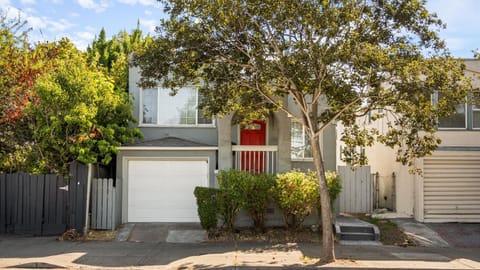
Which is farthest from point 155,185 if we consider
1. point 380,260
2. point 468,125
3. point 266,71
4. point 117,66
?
point 468,125

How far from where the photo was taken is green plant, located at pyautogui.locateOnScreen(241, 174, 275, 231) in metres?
13.6

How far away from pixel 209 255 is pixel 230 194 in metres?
2.54

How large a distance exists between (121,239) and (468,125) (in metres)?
11.9

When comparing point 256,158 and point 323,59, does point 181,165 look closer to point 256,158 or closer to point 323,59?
point 256,158

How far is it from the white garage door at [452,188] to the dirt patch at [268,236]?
4730 millimetres

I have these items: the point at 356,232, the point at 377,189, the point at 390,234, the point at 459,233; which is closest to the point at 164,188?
the point at 356,232

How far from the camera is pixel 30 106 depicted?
44.5ft

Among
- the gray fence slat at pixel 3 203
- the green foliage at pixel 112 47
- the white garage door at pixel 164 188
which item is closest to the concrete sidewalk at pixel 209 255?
the gray fence slat at pixel 3 203

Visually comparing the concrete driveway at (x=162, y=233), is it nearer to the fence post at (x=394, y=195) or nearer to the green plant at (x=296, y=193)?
the green plant at (x=296, y=193)

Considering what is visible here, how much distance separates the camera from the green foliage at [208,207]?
1383 centimetres

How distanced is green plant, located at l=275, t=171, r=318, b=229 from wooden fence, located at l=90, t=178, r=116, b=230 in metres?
4.93

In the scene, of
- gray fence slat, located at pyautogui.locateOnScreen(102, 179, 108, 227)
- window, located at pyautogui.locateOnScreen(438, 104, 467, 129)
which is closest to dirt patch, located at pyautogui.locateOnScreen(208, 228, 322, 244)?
gray fence slat, located at pyautogui.locateOnScreen(102, 179, 108, 227)

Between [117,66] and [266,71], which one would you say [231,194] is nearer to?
[266,71]

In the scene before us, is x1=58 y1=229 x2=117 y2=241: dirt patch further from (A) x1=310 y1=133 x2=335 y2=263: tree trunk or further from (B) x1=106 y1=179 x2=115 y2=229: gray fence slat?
(A) x1=310 y1=133 x2=335 y2=263: tree trunk
